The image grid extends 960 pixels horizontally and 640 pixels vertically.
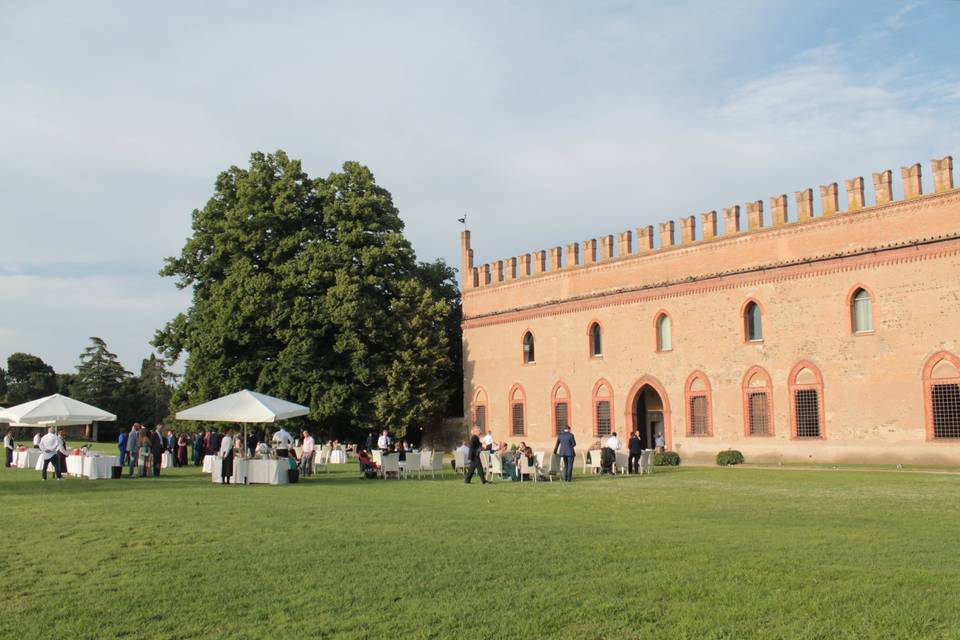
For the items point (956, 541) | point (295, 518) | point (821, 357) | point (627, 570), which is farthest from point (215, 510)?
point (821, 357)

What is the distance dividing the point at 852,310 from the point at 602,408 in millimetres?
11338

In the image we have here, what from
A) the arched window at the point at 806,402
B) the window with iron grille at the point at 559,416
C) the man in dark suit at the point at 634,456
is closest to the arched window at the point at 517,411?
the window with iron grille at the point at 559,416

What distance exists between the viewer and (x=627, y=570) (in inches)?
329

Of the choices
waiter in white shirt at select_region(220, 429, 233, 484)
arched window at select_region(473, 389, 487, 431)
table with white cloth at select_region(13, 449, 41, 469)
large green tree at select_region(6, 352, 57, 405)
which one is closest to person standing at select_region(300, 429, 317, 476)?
waiter in white shirt at select_region(220, 429, 233, 484)

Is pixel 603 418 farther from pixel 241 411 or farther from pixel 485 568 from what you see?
pixel 485 568

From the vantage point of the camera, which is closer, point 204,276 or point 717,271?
point 717,271

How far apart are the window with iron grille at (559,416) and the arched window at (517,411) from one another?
6.46 ft

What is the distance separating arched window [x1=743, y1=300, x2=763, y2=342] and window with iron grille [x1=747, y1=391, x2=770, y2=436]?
6.57 ft

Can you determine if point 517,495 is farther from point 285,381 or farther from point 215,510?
point 285,381

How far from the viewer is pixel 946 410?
87.5 ft

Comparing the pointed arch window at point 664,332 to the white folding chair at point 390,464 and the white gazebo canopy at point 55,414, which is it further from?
the white gazebo canopy at point 55,414

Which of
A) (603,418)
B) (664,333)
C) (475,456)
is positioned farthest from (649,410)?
(475,456)

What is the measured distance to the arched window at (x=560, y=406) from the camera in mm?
38594

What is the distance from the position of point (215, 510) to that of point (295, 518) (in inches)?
77.7
